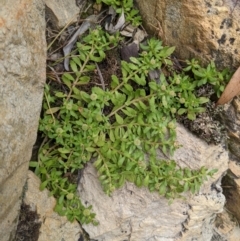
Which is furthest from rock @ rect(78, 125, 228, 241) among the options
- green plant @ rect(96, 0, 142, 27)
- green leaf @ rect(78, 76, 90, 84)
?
green plant @ rect(96, 0, 142, 27)

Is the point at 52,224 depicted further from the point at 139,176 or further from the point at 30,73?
the point at 30,73

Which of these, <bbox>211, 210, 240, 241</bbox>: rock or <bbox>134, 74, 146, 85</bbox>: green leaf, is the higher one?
<bbox>134, 74, 146, 85</bbox>: green leaf

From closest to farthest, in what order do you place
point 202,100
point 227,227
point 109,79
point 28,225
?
point 28,225, point 202,100, point 109,79, point 227,227

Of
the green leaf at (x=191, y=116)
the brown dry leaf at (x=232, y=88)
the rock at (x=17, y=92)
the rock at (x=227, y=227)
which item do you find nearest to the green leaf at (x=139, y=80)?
the green leaf at (x=191, y=116)

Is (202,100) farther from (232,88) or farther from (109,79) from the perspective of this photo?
(109,79)

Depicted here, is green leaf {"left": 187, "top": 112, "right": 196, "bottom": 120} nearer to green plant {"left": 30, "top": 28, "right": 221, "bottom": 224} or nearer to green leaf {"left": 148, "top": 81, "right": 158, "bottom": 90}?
green plant {"left": 30, "top": 28, "right": 221, "bottom": 224}

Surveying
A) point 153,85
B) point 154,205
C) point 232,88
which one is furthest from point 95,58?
point 154,205
